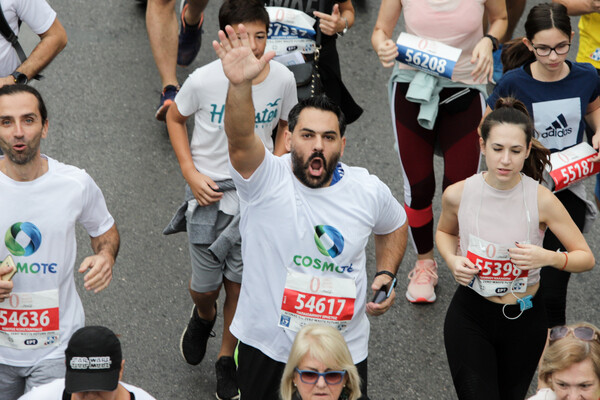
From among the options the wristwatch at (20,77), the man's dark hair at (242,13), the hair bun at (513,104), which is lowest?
the wristwatch at (20,77)

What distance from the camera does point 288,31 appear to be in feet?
21.0

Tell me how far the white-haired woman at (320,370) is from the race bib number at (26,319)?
1.18 metres

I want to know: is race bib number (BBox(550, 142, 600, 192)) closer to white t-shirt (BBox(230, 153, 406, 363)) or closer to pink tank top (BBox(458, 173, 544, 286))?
pink tank top (BBox(458, 173, 544, 286))

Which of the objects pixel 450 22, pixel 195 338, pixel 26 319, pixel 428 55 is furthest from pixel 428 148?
pixel 26 319

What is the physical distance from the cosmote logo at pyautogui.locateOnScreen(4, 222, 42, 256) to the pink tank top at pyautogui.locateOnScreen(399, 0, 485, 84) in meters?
2.76

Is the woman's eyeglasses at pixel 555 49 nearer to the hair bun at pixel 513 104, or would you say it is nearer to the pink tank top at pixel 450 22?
the hair bun at pixel 513 104

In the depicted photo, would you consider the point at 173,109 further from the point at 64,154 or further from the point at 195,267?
the point at 64,154

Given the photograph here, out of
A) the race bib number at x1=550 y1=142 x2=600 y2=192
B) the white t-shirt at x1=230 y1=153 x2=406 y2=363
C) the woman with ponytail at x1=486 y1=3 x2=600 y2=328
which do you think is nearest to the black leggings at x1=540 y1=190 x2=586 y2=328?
the woman with ponytail at x1=486 y1=3 x2=600 y2=328

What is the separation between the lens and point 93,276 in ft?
15.7

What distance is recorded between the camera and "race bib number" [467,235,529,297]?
5094mm

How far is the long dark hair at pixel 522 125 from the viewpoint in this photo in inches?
202

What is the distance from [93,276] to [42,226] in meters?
0.32

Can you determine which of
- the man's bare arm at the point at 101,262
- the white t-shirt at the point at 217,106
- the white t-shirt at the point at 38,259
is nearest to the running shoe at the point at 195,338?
the white t-shirt at the point at 217,106

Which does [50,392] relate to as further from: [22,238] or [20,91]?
[20,91]
